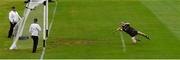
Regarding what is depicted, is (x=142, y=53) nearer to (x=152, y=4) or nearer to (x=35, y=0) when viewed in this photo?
(x=35, y=0)

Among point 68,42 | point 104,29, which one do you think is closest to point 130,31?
point 68,42

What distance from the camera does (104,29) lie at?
44.1m

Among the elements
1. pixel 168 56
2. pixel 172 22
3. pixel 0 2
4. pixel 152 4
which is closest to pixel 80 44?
pixel 168 56

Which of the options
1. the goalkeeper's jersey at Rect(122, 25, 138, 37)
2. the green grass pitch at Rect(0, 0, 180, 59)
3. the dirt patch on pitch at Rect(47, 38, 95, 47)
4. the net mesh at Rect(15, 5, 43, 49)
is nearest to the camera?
the green grass pitch at Rect(0, 0, 180, 59)

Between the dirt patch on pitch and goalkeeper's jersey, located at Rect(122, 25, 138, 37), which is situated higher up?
goalkeeper's jersey, located at Rect(122, 25, 138, 37)

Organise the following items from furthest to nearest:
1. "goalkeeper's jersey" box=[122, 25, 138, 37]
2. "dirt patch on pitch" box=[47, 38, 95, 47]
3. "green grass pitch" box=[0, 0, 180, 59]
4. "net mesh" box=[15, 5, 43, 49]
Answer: "dirt patch on pitch" box=[47, 38, 95, 47] → "goalkeeper's jersey" box=[122, 25, 138, 37] → "net mesh" box=[15, 5, 43, 49] → "green grass pitch" box=[0, 0, 180, 59]

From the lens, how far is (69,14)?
54500 millimetres

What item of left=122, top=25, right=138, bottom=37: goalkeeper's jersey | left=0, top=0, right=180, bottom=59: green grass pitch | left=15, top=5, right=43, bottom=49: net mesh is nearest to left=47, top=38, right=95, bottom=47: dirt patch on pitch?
left=0, top=0, right=180, bottom=59: green grass pitch

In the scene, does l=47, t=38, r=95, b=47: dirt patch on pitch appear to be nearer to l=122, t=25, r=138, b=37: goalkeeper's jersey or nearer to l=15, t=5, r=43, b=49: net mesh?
l=15, t=5, r=43, b=49: net mesh

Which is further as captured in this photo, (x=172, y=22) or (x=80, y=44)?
(x=172, y=22)

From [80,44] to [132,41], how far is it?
140 inches

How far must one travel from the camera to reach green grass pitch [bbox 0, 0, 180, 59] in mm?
32781

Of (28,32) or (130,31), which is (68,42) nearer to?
(28,32)

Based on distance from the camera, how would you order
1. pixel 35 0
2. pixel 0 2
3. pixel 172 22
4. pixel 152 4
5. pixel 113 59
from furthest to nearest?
pixel 0 2 < pixel 152 4 < pixel 172 22 < pixel 35 0 < pixel 113 59
